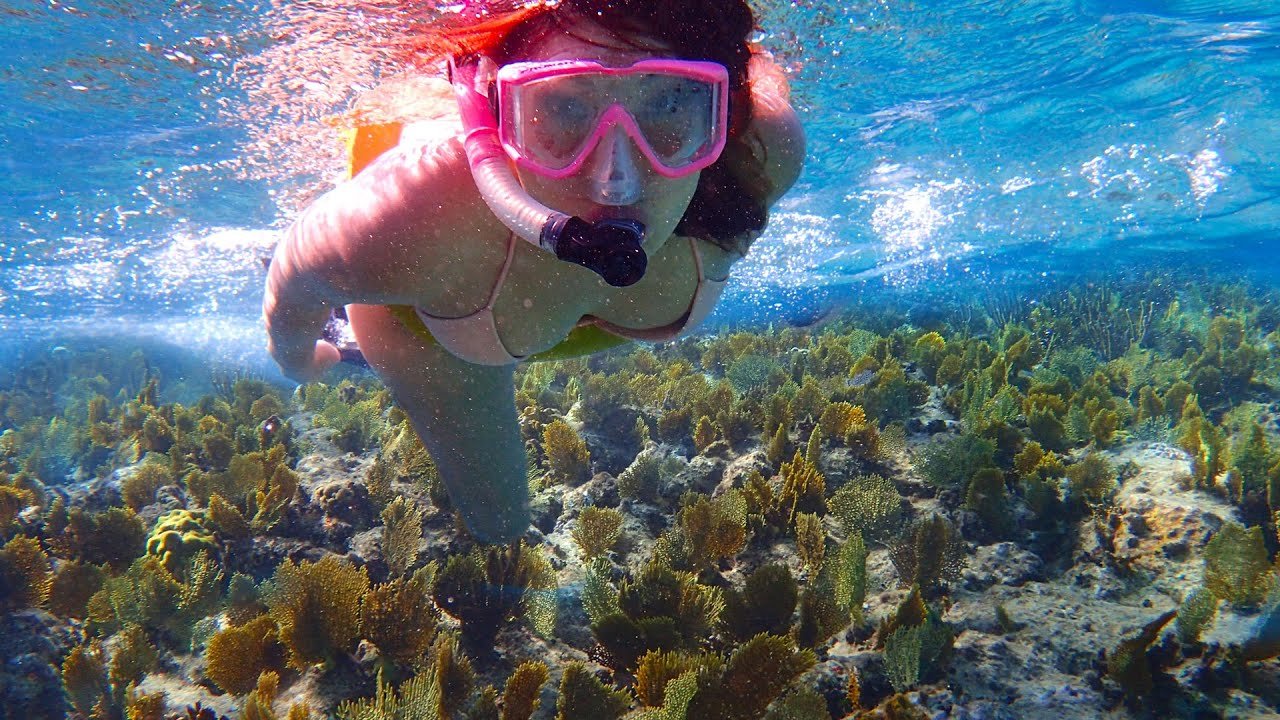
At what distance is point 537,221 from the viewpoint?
148 centimetres

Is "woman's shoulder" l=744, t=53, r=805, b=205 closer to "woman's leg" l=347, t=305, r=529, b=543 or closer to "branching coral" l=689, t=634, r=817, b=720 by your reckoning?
"woman's leg" l=347, t=305, r=529, b=543

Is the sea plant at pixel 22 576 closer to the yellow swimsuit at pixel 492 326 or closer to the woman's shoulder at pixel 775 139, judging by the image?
the yellow swimsuit at pixel 492 326

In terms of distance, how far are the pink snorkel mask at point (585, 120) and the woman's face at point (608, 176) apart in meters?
0.03

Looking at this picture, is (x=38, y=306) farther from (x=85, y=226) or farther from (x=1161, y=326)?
(x=1161, y=326)

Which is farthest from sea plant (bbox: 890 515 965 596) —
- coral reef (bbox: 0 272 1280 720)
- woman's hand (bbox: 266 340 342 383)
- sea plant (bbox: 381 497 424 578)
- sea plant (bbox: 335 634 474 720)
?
woman's hand (bbox: 266 340 342 383)

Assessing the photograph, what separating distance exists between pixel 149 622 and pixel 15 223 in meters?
19.0

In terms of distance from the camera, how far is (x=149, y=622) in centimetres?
324

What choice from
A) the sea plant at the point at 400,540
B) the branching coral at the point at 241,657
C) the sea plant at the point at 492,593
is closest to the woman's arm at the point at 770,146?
the sea plant at the point at 492,593

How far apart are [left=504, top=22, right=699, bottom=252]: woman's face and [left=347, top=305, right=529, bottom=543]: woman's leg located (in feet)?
4.95

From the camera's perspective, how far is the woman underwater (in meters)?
1.66

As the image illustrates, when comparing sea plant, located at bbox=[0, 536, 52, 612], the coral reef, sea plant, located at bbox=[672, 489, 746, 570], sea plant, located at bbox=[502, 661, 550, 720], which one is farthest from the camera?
sea plant, located at bbox=[0, 536, 52, 612]

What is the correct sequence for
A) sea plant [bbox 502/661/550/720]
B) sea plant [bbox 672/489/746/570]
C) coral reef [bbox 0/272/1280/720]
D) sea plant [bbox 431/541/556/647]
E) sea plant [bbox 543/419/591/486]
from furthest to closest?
1. sea plant [bbox 543/419/591/486]
2. sea plant [bbox 672/489/746/570]
3. sea plant [bbox 431/541/556/647]
4. coral reef [bbox 0/272/1280/720]
5. sea plant [bbox 502/661/550/720]

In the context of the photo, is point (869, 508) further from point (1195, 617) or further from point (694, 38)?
point (694, 38)

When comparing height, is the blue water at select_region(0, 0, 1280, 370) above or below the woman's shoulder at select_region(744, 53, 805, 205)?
above
